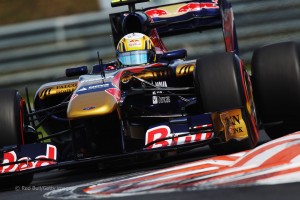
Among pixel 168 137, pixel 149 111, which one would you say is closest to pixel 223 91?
pixel 168 137

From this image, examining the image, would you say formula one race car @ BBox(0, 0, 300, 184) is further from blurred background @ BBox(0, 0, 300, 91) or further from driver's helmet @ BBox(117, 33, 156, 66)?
blurred background @ BBox(0, 0, 300, 91)

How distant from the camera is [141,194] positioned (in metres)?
5.51

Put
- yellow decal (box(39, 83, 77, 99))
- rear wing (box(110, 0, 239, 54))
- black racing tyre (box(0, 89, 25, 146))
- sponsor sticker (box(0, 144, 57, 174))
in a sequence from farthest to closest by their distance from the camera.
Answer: rear wing (box(110, 0, 239, 54))
yellow decal (box(39, 83, 77, 99))
black racing tyre (box(0, 89, 25, 146))
sponsor sticker (box(0, 144, 57, 174))

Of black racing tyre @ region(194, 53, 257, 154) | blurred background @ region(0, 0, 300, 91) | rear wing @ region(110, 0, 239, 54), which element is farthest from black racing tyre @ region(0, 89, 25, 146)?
blurred background @ region(0, 0, 300, 91)

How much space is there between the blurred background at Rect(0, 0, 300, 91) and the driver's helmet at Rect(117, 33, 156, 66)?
173 inches

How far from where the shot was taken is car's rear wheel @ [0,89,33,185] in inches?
299

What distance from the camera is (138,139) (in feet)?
25.6

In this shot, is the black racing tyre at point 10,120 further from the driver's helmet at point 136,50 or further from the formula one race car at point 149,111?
the driver's helmet at point 136,50

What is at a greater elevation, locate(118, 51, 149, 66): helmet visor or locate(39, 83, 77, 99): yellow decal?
locate(118, 51, 149, 66): helmet visor

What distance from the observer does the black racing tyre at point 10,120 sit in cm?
760

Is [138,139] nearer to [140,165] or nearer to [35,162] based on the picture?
[140,165]

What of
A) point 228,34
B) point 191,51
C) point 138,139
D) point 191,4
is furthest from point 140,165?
point 191,51

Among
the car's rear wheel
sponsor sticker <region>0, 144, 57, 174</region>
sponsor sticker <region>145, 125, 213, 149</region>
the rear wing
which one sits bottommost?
sponsor sticker <region>0, 144, 57, 174</region>
